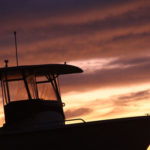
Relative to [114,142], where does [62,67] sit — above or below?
above

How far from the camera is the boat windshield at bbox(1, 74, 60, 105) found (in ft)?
64.0

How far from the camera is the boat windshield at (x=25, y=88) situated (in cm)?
1952

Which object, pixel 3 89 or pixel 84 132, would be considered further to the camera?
pixel 3 89

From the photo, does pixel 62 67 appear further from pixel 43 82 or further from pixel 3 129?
pixel 3 129

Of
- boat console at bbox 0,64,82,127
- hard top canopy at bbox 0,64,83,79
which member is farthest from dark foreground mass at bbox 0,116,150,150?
hard top canopy at bbox 0,64,83,79

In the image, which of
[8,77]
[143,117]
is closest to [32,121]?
[8,77]

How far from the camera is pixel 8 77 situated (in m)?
19.8

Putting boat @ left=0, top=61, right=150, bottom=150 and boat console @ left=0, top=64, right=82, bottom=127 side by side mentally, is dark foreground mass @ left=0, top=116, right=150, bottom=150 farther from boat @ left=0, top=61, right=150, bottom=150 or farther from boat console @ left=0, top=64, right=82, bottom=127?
boat console @ left=0, top=64, right=82, bottom=127

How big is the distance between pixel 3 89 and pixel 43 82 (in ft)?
4.85

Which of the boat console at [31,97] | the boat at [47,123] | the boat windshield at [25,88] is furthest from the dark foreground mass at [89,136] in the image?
the boat windshield at [25,88]

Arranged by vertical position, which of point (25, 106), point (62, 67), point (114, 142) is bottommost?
point (114, 142)

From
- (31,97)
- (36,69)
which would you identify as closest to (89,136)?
(31,97)

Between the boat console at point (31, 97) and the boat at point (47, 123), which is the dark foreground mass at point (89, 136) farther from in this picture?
the boat console at point (31, 97)

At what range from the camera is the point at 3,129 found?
19.1 metres
